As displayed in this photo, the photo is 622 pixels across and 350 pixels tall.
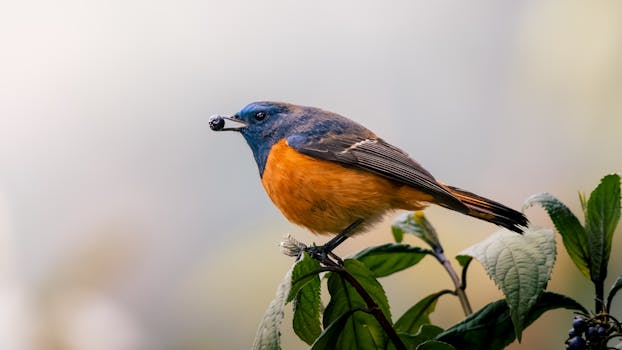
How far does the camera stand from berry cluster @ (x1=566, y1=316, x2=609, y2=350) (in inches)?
50.1

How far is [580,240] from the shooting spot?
1.47 m

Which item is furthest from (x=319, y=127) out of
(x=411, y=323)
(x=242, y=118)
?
(x=411, y=323)

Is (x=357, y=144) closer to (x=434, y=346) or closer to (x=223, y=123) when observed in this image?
(x=223, y=123)

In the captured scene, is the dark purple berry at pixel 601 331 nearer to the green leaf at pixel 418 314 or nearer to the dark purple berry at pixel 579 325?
the dark purple berry at pixel 579 325

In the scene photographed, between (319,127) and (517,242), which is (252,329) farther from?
(517,242)

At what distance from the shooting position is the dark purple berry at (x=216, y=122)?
213cm

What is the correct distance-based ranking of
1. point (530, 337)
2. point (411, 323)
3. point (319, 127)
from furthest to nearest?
point (530, 337), point (319, 127), point (411, 323)

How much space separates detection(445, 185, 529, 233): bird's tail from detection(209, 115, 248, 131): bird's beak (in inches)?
26.4

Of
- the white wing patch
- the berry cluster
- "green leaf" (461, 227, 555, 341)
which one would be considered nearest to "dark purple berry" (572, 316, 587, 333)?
the berry cluster

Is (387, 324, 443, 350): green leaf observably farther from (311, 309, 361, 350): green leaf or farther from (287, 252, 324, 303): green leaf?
(287, 252, 324, 303): green leaf

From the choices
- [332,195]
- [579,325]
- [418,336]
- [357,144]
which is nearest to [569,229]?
[579,325]

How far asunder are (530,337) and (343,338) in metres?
1.33

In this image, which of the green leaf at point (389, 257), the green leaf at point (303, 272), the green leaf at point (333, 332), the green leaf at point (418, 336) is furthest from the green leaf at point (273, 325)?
the green leaf at point (389, 257)

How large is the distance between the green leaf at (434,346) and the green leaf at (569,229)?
0.32 meters
